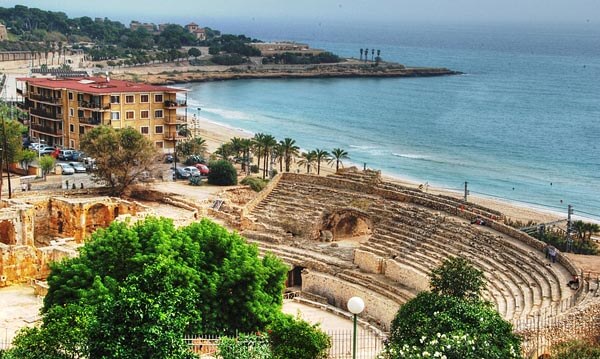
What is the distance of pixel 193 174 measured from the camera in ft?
222

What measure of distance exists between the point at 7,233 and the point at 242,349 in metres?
29.8

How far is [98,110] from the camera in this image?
2926 inches

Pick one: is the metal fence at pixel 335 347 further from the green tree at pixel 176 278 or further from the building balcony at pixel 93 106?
the building balcony at pixel 93 106

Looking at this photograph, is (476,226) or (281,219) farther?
(281,219)

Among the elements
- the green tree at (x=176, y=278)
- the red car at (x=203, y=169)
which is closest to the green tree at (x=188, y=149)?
the red car at (x=203, y=169)

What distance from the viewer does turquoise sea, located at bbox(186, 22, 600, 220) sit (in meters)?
86.9

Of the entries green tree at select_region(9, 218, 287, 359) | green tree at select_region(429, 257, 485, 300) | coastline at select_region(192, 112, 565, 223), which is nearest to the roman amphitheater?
green tree at select_region(429, 257, 485, 300)

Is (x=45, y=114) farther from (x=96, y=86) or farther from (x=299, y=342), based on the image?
(x=299, y=342)

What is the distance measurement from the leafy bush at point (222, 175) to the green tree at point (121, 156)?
8558 millimetres

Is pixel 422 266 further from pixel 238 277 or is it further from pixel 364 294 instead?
pixel 238 277

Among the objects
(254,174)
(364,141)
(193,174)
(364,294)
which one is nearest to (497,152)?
(364,141)

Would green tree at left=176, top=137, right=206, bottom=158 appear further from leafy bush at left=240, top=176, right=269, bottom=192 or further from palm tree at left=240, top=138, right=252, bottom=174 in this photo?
leafy bush at left=240, top=176, right=269, bottom=192

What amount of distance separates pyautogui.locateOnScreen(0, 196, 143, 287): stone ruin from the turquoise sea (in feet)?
130

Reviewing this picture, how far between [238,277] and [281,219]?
63.4ft
